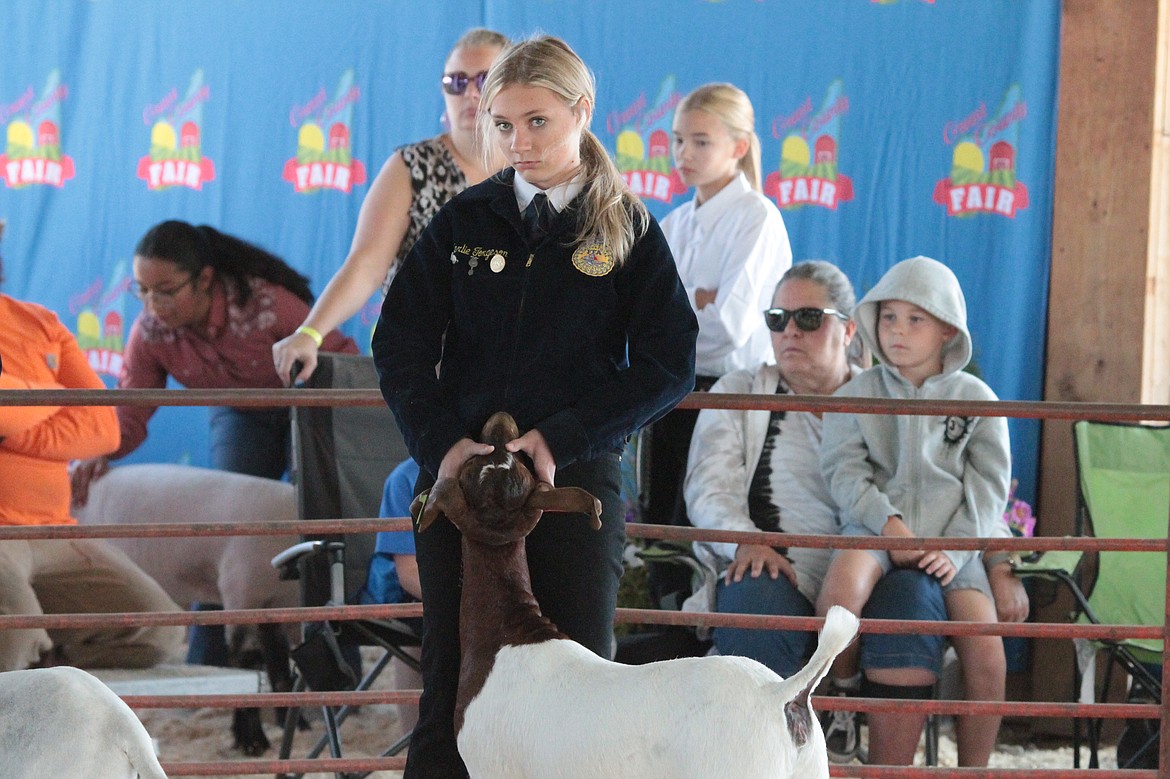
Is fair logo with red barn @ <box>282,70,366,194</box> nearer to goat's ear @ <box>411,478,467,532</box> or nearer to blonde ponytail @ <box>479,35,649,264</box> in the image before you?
blonde ponytail @ <box>479,35,649,264</box>

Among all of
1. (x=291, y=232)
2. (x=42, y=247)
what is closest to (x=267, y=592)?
(x=291, y=232)

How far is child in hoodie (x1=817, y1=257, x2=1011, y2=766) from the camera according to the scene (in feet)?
11.1

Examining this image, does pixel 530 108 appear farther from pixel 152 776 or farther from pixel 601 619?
pixel 152 776

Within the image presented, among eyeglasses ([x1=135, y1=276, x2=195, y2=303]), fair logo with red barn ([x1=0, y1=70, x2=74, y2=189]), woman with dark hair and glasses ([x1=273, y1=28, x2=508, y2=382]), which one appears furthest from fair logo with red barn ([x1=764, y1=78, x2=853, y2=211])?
fair logo with red barn ([x1=0, y1=70, x2=74, y2=189])

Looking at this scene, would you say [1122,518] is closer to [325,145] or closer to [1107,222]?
[1107,222]

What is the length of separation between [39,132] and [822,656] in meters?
4.53

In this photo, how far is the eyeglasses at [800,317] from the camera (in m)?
3.68

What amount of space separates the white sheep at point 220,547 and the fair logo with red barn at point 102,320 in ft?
2.80

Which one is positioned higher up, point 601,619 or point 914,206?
point 914,206

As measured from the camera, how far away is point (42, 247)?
17.3 ft

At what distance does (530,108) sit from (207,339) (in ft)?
9.30

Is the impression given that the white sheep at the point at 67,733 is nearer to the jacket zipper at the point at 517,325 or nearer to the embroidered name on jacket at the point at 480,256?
the jacket zipper at the point at 517,325

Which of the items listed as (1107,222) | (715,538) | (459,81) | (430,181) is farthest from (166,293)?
(1107,222)

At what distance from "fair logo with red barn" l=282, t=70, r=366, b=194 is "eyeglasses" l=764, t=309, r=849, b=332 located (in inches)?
82.6
